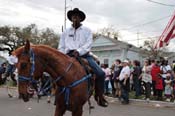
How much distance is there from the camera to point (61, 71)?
243 inches

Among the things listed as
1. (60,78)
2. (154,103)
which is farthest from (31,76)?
(154,103)

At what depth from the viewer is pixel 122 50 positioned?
141 feet

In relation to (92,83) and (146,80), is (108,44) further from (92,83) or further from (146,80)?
(92,83)

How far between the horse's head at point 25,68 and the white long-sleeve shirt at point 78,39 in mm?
1106

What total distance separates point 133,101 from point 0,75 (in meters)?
7.21

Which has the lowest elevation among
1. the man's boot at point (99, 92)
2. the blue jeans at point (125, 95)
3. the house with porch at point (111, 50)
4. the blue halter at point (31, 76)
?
the blue jeans at point (125, 95)

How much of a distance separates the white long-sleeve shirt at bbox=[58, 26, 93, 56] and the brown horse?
346mm

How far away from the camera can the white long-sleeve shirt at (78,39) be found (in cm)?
668

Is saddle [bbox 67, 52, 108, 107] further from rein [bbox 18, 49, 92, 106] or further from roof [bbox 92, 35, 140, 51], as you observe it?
roof [bbox 92, 35, 140, 51]

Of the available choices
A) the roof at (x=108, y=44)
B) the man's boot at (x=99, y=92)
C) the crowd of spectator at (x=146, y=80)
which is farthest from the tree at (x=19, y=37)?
the man's boot at (x=99, y=92)

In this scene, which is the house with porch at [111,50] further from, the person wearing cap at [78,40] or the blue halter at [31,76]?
the blue halter at [31,76]

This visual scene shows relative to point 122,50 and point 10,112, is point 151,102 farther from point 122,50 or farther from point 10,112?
point 122,50

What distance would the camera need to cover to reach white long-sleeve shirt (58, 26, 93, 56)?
6684 mm

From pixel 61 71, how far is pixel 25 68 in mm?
754
